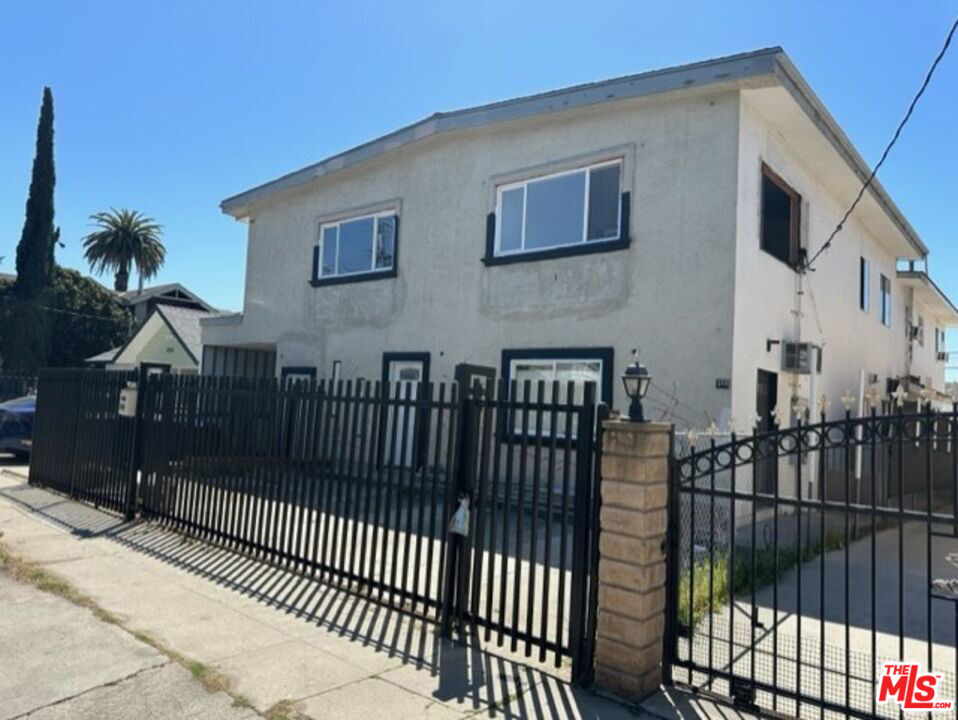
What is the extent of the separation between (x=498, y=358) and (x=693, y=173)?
4341 mm

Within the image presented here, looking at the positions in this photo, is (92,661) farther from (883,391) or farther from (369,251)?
(883,391)

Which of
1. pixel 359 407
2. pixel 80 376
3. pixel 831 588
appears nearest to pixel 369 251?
pixel 80 376

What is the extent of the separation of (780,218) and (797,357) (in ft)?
8.10

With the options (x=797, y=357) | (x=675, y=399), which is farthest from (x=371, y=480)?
(x=797, y=357)

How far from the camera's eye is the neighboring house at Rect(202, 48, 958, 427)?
934 cm

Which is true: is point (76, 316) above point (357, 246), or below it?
below

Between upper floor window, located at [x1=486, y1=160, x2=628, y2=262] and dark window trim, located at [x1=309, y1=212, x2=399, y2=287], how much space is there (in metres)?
2.58

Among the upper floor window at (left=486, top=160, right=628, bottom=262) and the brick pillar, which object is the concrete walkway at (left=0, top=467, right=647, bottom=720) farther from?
the upper floor window at (left=486, top=160, right=628, bottom=262)

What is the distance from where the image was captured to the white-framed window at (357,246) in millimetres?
13969

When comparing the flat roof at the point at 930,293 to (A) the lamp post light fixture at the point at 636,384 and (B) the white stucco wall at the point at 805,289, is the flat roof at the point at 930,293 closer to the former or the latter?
(B) the white stucco wall at the point at 805,289

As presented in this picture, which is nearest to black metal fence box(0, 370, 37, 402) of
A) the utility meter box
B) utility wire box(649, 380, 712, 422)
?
the utility meter box

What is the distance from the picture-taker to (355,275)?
565 inches

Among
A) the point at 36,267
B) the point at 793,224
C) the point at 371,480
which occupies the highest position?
the point at 36,267

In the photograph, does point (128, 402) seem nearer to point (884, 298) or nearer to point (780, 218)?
point (780, 218)
